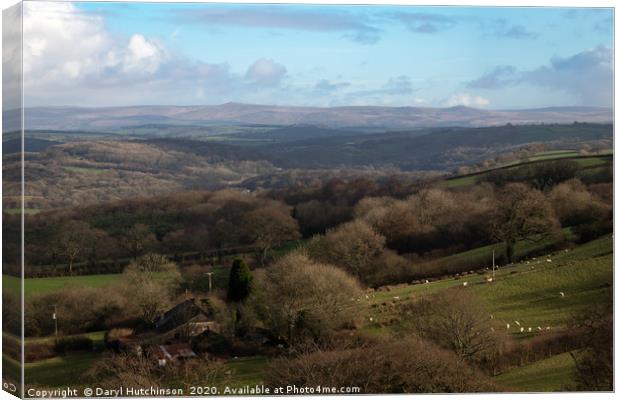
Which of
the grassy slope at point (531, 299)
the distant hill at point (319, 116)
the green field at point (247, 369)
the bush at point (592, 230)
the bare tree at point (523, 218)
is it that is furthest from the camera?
the bare tree at point (523, 218)

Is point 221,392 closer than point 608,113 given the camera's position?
Yes

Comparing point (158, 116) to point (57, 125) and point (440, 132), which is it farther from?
point (440, 132)

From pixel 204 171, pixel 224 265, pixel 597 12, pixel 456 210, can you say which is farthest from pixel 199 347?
pixel 597 12

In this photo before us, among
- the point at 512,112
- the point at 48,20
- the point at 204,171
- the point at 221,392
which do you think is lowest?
the point at 221,392

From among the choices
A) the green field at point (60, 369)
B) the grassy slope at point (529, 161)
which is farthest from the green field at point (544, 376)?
the green field at point (60, 369)

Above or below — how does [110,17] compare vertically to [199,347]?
above

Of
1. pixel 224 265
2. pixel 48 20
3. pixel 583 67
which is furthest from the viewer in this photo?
pixel 224 265

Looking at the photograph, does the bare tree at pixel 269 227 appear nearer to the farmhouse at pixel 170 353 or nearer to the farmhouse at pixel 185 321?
the farmhouse at pixel 185 321

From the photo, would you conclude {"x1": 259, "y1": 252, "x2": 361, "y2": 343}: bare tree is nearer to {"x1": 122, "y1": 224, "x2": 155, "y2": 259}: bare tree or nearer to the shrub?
the shrub
